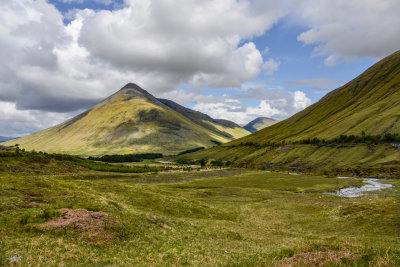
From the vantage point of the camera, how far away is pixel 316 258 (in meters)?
16.2

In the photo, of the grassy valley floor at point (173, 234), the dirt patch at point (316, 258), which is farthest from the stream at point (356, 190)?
the dirt patch at point (316, 258)

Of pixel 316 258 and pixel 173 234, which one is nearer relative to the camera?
pixel 316 258

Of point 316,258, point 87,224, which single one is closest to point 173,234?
point 87,224

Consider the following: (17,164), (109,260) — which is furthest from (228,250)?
(17,164)

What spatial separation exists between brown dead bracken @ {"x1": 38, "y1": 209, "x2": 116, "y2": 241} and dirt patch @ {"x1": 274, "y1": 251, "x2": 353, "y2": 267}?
16.6 m

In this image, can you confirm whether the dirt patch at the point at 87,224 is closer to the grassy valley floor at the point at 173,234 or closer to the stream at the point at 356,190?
the grassy valley floor at the point at 173,234

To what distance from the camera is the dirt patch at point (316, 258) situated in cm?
1553

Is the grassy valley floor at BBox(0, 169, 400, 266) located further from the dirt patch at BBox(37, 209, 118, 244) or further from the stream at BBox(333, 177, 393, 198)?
the stream at BBox(333, 177, 393, 198)

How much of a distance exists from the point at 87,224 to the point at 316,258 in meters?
20.9

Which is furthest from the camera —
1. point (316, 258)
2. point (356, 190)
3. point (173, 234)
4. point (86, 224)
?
point (356, 190)

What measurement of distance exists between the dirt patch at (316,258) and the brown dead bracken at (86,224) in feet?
54.6

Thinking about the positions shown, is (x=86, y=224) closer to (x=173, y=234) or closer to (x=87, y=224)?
(x=87, y=224)

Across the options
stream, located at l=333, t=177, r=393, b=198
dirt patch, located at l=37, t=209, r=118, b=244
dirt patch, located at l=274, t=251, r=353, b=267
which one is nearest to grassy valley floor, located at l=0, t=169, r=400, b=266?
dirt patch, located at l=274, t=251, r=353, b=267

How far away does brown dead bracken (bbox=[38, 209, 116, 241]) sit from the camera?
23.3 meters
